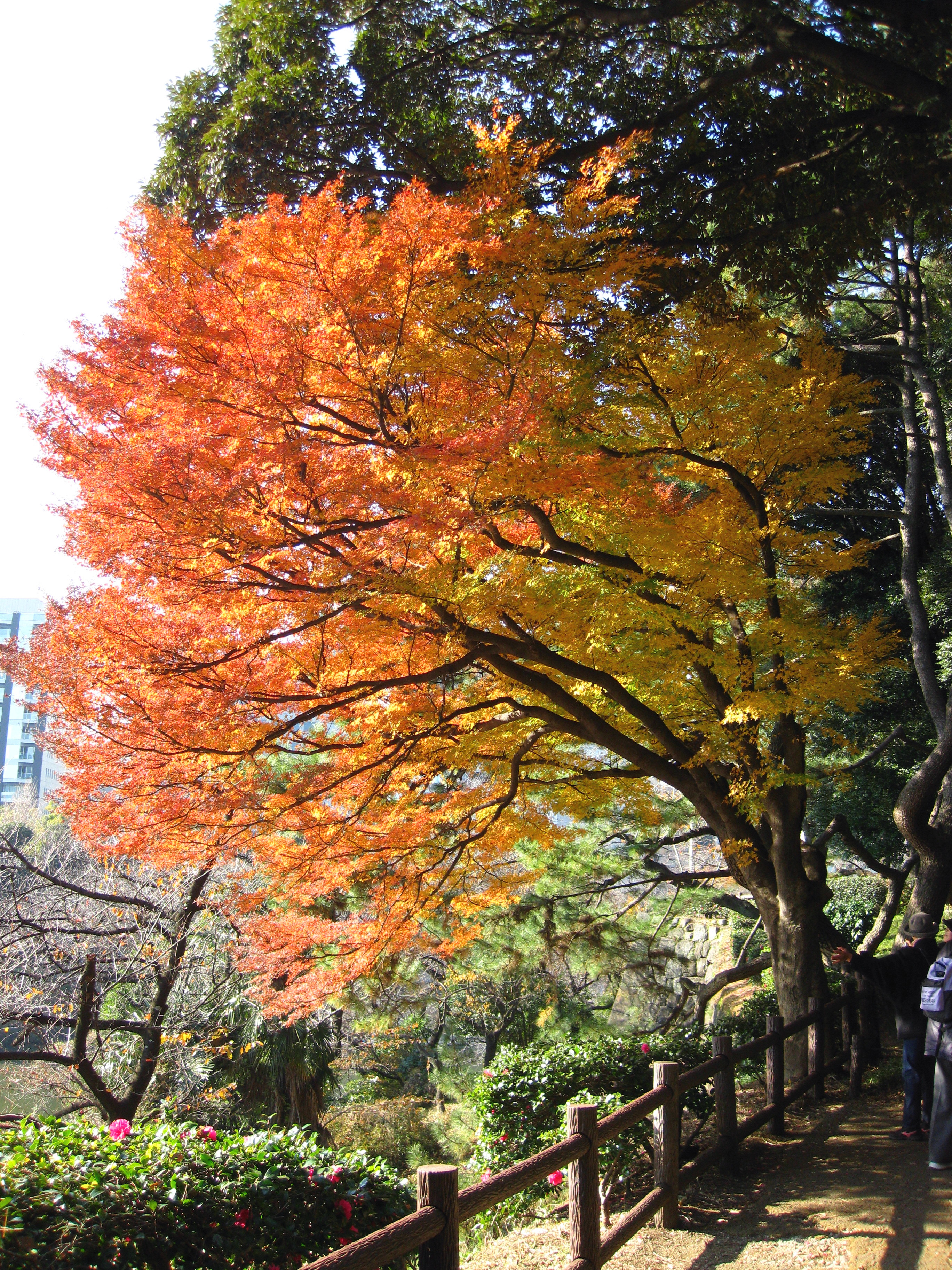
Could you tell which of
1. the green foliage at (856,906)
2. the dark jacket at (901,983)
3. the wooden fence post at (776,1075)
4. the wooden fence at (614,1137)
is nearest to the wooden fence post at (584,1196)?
the wooden fence at (614,1137)

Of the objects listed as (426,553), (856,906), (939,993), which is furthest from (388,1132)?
(426,553)

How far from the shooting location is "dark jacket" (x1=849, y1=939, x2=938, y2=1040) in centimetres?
614

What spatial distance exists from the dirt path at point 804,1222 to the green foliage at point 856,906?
10.4 m

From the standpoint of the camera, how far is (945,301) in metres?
13.9

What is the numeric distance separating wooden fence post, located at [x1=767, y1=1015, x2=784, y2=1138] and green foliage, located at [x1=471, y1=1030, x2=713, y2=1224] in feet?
1.85

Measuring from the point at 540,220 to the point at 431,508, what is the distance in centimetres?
259

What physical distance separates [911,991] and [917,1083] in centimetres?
74

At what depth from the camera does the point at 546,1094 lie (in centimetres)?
714

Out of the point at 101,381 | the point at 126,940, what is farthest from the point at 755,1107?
the point at 101,381

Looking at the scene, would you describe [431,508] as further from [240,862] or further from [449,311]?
[240,862]

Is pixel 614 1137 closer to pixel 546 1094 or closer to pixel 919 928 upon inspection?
pixel 546 1094

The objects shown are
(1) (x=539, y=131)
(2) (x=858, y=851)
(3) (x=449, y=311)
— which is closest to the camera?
(3) (x=449, y=311)

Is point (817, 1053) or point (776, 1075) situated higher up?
point (776, 1075)

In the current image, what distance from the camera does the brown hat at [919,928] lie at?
6453mm
